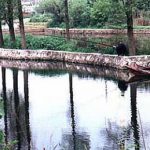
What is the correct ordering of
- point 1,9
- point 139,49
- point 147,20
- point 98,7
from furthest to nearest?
point 147,20 < point 1,9 < point 139,49 < point 98,7

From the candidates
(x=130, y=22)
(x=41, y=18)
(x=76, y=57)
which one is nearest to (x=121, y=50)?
(x=130, y=22)

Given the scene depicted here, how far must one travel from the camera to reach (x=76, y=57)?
116 feet

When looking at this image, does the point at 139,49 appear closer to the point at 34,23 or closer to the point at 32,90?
the point at 32,90

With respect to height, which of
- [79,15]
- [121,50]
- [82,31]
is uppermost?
[79,15]

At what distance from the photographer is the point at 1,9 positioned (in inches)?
1652

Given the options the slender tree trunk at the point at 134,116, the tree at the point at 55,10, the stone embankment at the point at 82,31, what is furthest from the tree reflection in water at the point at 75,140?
the tree at the point at 55,10

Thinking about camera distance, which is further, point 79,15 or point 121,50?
point 79,15

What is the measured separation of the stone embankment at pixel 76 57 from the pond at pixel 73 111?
1.29 meters

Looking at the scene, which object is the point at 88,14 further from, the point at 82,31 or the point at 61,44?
the point at 61,44

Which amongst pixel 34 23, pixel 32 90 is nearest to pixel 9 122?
pixel 32 90

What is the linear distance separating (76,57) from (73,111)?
13.4 m

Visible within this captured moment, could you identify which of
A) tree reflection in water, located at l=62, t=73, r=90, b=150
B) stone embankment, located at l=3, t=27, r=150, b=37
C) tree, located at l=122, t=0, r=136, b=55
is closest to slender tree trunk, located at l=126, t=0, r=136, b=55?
tree, located at l=122, t=0, r=136, b=55

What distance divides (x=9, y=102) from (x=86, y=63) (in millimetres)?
10915

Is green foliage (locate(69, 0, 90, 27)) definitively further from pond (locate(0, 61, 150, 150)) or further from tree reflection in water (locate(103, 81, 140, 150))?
tree reflection in water (locate(103, 81, 140, 150))
